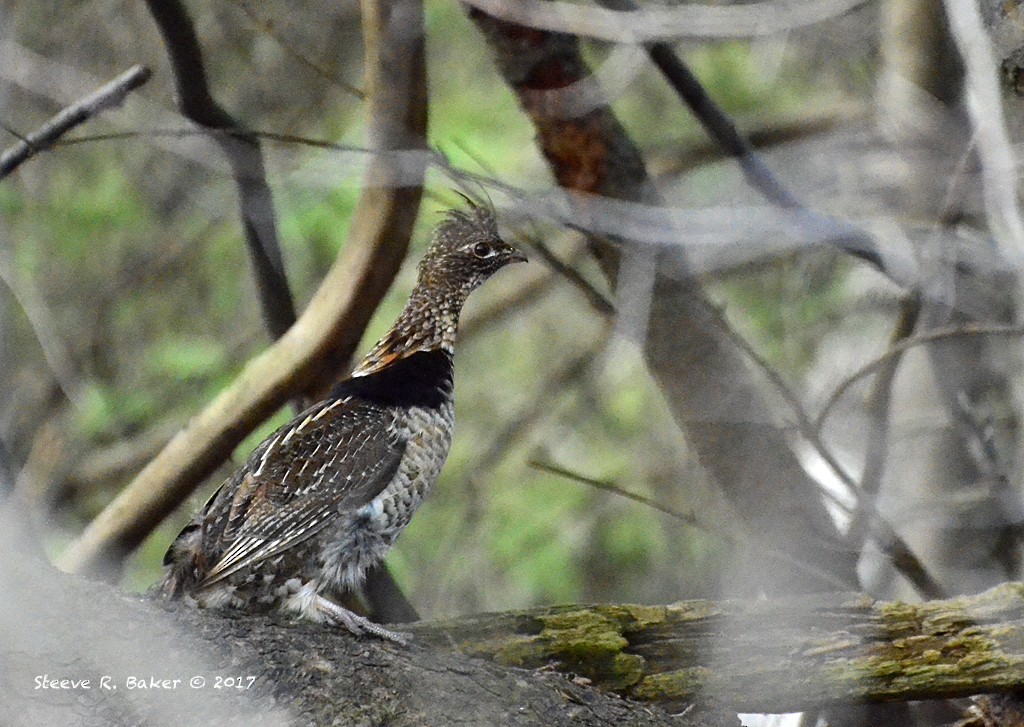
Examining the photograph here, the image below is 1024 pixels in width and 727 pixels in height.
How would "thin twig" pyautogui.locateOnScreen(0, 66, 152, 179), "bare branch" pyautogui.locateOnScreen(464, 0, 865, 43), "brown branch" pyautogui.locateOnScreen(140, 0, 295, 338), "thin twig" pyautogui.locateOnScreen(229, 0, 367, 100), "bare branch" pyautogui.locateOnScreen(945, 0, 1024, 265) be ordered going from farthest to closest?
"brown branch" pyautogui.locateOnScreen(140, 0, 295, 338) → "thin twig" pyautogui.locateOnScreen(229, 0, 367, 100) → "thin twig" pyautogui.locateOnScreen(0, 66, 152, 179) → "bare branch" pyautogui.locateOnScreen(464, 0, 865, 43) → "bare branch" pyautogui.locateOnScreen(945, 0, 1024, 265)

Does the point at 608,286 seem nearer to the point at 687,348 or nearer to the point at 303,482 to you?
the point at 687,348

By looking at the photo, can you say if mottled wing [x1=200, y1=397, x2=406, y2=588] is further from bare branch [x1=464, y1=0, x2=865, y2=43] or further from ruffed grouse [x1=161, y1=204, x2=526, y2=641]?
bare branch [x1=464, y1=0, x2=865, y2=43]

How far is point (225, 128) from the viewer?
448cm

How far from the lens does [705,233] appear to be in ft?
12.4

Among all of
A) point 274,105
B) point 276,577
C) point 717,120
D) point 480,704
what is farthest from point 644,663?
point 274,105

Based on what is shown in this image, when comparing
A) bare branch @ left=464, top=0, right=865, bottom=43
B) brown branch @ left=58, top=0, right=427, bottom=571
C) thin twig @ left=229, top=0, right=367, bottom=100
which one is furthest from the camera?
brown branch @ left=58, top=0, right=427, bottom=571

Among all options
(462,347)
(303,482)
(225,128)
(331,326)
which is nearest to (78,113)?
(225,128)

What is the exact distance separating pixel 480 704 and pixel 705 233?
1684 millimetres

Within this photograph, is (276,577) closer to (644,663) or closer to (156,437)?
(644,663)

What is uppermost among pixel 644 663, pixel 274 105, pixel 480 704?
pixel 274 105

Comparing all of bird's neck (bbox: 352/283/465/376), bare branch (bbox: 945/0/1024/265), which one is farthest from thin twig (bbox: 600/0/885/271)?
bird's neck (bbox: 352/283/465/376)

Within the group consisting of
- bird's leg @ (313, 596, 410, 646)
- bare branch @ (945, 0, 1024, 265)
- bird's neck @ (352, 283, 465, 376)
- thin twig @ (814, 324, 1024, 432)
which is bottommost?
bird's leg @ (313, 596, 410, 646)

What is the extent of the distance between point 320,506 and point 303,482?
0.08 m

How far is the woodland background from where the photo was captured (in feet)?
13.8
